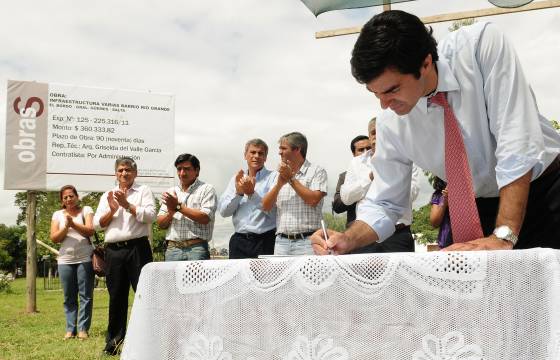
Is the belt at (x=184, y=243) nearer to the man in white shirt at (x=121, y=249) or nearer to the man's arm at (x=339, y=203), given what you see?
the man in white shirt at (x=121, y=249)

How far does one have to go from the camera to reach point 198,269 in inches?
57.6

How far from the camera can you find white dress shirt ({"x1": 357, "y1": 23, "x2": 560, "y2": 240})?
5.05ft

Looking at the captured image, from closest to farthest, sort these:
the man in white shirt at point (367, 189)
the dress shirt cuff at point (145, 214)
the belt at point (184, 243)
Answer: the man in white shirt at point (367, 189) → the belt at point (184, 243) → the dress shirt cuff at point (145, 214)

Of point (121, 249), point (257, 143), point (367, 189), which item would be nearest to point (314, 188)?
point (367, 189)

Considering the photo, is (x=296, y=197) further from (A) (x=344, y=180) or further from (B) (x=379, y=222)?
(B) (x=379, y=222)

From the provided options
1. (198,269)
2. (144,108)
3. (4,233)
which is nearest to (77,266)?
(144,108)

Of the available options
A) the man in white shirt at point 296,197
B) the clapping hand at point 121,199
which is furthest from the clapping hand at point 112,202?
the man in white shirt at point 296,197

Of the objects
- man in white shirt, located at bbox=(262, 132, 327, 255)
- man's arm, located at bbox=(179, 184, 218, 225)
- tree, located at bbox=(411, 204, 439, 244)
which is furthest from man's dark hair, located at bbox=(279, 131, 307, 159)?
tree, located at bbox=(411, 204, 439, 244)

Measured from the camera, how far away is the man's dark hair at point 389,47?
1.55 metres

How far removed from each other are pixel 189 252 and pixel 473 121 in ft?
12.4

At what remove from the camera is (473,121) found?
167cm

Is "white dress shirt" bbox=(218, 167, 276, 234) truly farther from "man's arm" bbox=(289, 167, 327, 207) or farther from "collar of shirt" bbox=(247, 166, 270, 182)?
"man's arm" bbox=(289, 167, 327, 207)

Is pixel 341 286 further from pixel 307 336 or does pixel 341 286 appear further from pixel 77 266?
pixel 77 266

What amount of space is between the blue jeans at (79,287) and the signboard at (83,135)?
1964mm
